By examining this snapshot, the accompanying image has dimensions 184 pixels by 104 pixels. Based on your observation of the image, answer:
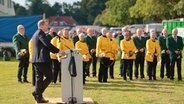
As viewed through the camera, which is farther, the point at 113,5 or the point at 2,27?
the point at 113,5

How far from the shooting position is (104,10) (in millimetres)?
119188

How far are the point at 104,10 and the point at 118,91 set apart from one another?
10499cm

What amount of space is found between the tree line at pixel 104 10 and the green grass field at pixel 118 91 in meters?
27.1

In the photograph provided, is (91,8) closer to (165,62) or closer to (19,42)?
(165,62)

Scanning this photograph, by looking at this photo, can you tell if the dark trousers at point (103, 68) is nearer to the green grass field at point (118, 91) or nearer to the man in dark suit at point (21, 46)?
the green grass field at point (118, 91)

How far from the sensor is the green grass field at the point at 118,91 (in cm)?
1296

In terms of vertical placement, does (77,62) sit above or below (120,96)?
above

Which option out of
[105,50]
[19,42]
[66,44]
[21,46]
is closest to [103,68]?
[105,50]

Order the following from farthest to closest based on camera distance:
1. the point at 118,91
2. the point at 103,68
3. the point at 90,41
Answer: the point at 90,41, the point at 103,68, the point at 118,91

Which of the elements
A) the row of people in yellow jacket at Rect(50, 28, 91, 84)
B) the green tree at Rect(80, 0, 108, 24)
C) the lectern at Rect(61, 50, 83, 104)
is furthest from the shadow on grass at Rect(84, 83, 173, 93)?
the green tree at Rect(80, 0, 108, 24)

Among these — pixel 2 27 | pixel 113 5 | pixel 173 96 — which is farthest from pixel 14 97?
pixel 113 5

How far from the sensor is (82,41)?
17484mm

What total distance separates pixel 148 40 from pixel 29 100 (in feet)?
20.3

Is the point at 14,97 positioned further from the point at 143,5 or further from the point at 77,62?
the point at 143,5
